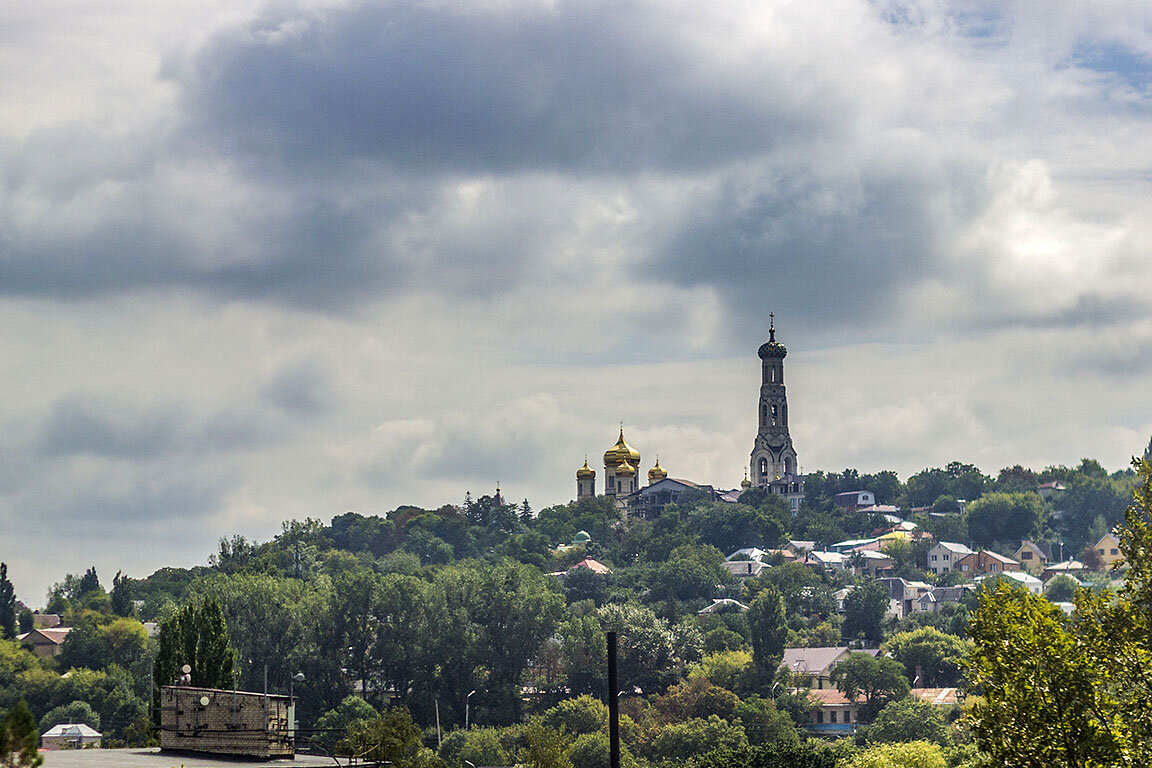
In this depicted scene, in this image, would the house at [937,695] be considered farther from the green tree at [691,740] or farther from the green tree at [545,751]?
the green tree at [545,751]

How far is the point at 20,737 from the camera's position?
28.5 m

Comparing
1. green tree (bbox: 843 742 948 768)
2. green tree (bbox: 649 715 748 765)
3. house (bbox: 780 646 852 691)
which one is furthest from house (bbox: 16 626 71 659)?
green tree (bbox: 843 742 948 768)

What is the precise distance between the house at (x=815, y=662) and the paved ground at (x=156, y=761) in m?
119

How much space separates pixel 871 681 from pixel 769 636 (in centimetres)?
1004

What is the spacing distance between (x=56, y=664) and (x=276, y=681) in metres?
40.1

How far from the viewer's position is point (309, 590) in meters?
164

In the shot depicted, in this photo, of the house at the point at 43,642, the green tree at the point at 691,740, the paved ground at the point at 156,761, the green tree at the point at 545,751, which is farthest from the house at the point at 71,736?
the paved ground at the point at 156,761

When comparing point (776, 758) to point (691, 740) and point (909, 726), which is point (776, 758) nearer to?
point (691, 740)

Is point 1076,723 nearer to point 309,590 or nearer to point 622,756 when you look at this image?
point 622,756

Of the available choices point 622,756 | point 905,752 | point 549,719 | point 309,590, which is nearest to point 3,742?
point 905,752

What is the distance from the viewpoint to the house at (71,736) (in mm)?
142875

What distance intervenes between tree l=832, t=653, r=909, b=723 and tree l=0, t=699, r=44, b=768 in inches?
5657

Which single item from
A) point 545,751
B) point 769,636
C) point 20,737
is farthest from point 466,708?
point 20,737

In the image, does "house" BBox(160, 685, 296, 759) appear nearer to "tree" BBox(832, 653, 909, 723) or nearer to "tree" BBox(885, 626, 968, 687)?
"tree" BBox(832, 653, 909, 723)
